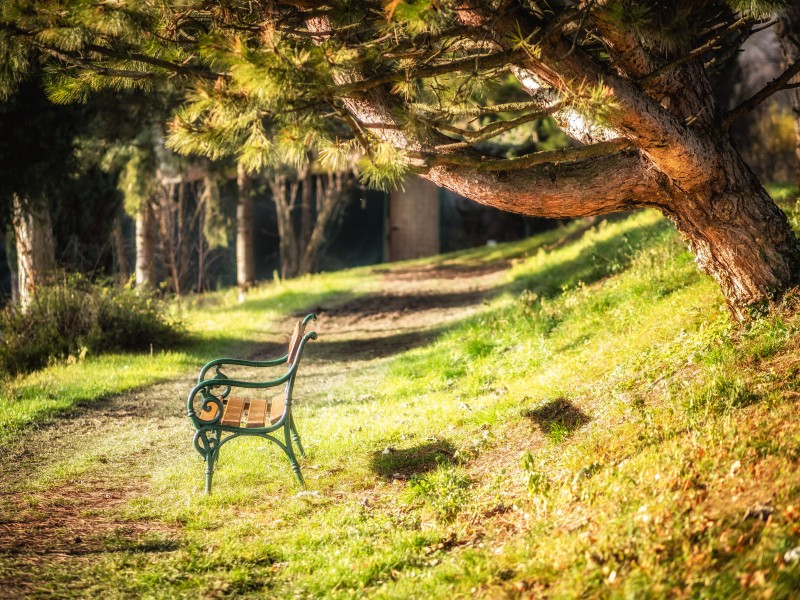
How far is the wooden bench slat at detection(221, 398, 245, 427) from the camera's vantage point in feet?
17.6

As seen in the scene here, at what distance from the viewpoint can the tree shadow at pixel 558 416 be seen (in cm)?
548

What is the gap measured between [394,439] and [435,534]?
1882 mm

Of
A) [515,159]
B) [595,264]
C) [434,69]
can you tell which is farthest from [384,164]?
[595,264]

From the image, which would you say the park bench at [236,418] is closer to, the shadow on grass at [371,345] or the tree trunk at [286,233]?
the shadow on grass at [371,345]

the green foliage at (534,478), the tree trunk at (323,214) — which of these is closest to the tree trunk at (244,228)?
the tree trunk at (323,214)

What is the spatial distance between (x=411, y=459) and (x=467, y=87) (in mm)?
2684

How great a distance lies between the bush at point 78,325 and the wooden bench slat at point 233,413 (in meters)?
4.63

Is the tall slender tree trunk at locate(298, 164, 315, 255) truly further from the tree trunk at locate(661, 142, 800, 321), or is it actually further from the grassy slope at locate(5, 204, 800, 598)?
the tree trunk at locate(661, 142, 800, 321)

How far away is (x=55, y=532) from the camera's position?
4691 mm

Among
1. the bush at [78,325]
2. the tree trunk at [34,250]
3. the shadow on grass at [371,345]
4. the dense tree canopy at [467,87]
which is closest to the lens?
the dense tree canopy at [467,87]

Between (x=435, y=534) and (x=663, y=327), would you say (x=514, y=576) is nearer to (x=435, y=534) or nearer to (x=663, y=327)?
(x=435, y=534)

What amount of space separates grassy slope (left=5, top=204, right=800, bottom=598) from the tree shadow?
2cm

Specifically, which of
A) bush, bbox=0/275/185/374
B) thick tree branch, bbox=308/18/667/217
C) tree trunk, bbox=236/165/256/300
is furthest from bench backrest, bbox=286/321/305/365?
tree trunk, bbox=236/165/256/300

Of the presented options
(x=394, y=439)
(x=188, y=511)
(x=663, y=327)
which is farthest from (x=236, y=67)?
(x=663, y=327)
